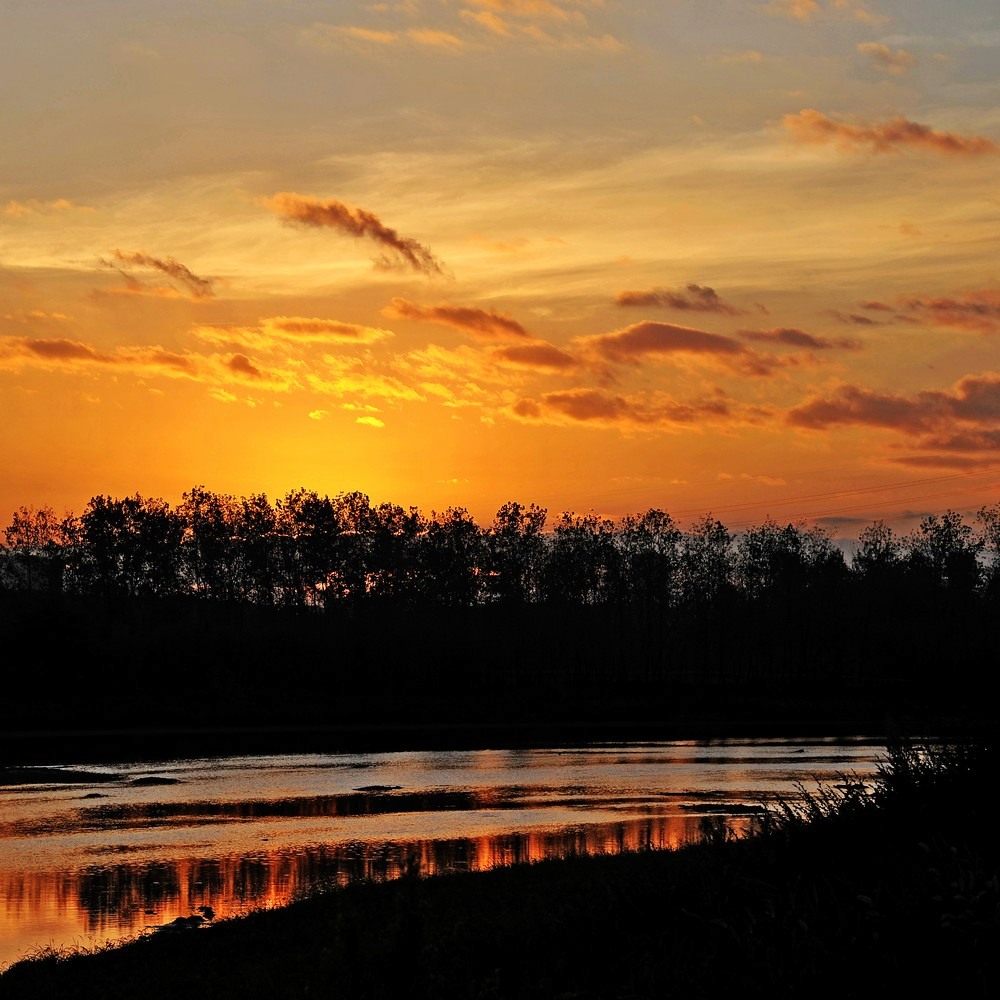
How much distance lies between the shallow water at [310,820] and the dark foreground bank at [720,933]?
1991mm

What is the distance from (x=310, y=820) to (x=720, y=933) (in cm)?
3696

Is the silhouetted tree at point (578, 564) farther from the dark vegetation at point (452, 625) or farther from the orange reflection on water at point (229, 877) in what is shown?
the orange reflection on water at point (229, 877)

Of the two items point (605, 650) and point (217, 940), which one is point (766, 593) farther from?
point (217, 940)

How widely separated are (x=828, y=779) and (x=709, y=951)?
49.7 metres

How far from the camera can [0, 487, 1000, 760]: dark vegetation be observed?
114062 millimetres

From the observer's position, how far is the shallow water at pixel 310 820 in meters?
32.1

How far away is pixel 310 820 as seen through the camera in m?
47.4

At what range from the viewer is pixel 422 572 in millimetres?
154000

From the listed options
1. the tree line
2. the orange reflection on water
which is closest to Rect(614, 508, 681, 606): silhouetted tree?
the tree line

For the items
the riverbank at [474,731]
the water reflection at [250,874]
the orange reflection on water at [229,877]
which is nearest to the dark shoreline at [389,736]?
the riverbank at [474,731]

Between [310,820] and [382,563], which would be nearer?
[310,820]

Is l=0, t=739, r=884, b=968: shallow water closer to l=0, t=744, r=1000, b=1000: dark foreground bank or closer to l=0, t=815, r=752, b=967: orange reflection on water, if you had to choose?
l=0, t=815, r=752, b=967: orange reflection on water

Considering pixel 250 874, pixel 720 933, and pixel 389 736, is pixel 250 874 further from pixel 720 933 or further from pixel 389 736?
pixel 389 736

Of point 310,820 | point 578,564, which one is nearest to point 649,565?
point 578,564
